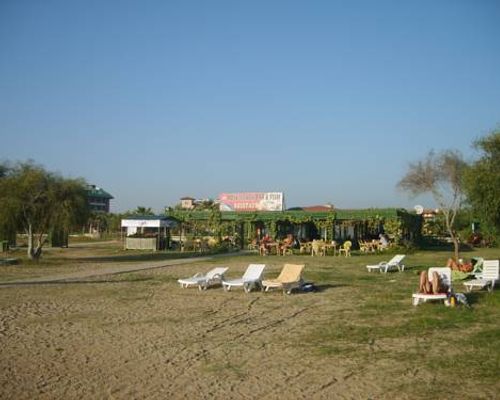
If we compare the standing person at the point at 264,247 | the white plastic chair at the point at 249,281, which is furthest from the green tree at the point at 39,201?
the white plastic chair at the point at 249,281

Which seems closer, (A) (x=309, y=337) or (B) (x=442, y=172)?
(A) (x=309, y=337)

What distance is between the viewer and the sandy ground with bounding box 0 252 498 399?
5.78 metres

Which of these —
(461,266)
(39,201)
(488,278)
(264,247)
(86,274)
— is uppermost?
(39,201)

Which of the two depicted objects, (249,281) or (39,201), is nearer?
(249,281)

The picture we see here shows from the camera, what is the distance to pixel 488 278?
44.3ft

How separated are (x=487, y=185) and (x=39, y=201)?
1729 cm

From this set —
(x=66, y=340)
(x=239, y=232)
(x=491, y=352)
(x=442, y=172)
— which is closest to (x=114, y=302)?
(x=66, y=340)

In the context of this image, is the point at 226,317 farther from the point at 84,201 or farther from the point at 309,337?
the point at 84,201

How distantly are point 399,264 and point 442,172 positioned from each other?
55.7 feet

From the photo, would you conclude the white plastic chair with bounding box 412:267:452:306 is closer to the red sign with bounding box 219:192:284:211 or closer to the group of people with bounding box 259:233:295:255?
the group of people with bounding box 259:233:295:255

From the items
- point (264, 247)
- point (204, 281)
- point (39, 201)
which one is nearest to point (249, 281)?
point (204, 281)

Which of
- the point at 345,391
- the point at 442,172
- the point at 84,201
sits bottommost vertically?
the point at 345,391

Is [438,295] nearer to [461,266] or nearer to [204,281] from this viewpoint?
[461,266]

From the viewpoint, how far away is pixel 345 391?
5.72 metres
